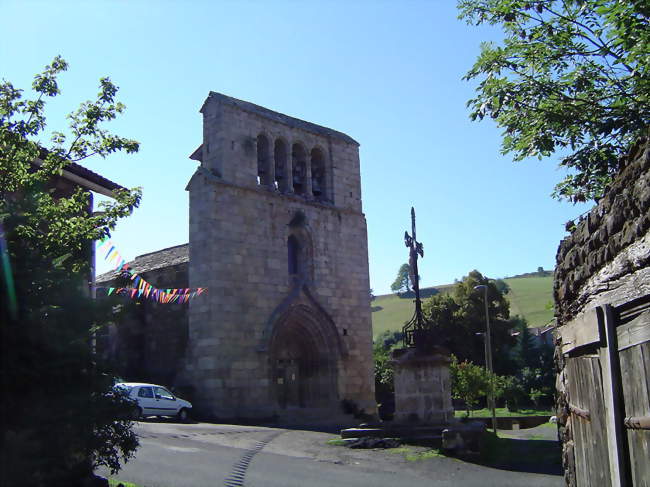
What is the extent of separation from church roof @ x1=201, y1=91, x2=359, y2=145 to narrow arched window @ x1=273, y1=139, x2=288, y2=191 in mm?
910

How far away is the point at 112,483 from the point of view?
9.62 metres

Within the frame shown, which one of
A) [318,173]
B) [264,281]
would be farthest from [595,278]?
[318,173]

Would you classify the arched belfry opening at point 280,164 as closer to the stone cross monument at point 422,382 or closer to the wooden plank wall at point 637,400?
the stone cross monument at point 422,382

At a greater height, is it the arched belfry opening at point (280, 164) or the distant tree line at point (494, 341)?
the arched belfry opening at point (280, 164)

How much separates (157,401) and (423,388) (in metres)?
8.07

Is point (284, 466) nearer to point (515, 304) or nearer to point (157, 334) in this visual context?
point (157, 334)

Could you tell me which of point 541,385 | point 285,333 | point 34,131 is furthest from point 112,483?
point 541,385

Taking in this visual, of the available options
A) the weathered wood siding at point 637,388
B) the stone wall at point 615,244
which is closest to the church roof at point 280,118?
the stone wall at point 615,244

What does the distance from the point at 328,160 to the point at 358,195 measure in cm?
198

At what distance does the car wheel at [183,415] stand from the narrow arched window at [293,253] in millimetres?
7138

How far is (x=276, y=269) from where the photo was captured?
2445 centimetres

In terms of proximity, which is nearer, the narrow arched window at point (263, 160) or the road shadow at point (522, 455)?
the road shadow at point (522, 455)

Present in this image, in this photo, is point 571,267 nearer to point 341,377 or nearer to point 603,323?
point 603,323

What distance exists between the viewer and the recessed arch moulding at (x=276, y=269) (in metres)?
22.4
